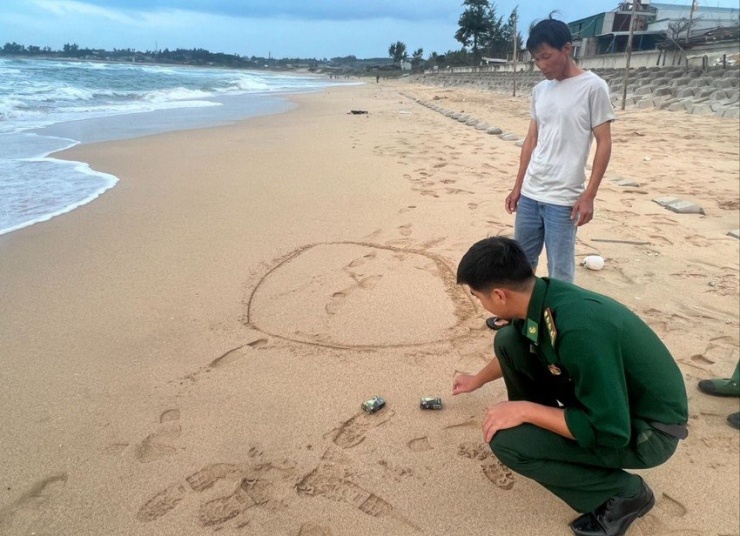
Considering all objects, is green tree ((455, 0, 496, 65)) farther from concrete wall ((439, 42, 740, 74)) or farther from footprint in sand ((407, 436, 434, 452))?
footprint in sand ((407, 436, 434, 452))

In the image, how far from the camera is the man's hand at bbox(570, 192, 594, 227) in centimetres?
241

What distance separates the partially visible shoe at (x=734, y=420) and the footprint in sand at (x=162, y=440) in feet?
7.59

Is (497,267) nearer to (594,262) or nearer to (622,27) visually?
(594,262)

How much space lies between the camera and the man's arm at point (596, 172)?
92.3 inches

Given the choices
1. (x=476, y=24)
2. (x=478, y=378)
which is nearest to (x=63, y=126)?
(x=478, y=378)

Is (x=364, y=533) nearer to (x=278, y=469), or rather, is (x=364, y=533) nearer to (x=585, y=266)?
(x=278, y=469)

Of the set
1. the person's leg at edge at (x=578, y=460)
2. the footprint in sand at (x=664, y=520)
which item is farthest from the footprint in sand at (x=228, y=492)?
the footprint in sand at (x=664, y=520)

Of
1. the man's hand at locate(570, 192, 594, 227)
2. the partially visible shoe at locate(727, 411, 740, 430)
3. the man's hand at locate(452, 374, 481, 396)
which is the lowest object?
the partially visible shoe at locate(727, 411, 740, 430)

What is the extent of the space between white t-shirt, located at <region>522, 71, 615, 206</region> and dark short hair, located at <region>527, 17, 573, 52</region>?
0.20 m

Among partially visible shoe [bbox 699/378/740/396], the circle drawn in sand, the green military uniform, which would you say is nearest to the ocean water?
the circle drawn in sand

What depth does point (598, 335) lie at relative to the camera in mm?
1308

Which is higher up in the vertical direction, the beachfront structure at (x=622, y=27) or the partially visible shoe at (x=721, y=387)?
the beachfront structure at (x=622, y=27)

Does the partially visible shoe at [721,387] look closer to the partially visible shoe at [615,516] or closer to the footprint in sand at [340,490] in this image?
the partially visible shoe at [615,516]

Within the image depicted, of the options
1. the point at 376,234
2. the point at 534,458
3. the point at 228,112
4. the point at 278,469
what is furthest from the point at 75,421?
the point at 228,112
